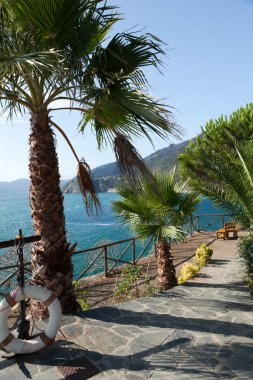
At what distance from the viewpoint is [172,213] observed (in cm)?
684

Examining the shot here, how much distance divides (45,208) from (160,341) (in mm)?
2571

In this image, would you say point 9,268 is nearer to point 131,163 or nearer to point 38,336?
point 38,336

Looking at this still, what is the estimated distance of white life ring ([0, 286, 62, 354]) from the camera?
3697 millimetres

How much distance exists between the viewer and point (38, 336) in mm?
3969

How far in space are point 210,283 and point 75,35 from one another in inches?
228

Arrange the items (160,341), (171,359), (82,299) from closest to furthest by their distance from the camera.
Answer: (171,359), (160,341), (82,299)

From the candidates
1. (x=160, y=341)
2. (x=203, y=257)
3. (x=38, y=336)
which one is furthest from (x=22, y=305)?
(x=203, y=257)

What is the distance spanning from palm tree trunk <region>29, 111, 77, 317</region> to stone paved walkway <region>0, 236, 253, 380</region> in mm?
741

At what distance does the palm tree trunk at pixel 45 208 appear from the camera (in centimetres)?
483

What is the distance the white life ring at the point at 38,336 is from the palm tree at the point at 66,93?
0.93 meters

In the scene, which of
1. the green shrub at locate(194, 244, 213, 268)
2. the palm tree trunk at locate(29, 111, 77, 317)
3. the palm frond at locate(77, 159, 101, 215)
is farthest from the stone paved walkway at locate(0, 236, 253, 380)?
the green shrub at locate(194, 244, 213, 268)

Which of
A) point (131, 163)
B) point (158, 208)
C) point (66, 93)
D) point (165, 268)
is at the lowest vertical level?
point (165, 268)

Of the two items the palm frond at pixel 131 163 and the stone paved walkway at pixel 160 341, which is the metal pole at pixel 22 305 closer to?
the stone paved walkway at pixel 160 341

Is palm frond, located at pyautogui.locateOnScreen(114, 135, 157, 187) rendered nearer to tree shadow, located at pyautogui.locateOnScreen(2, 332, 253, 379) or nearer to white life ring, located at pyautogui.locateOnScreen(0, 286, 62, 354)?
white life ring, located at pyautogui.locateOnScreen(0, 286, 62, 354)
